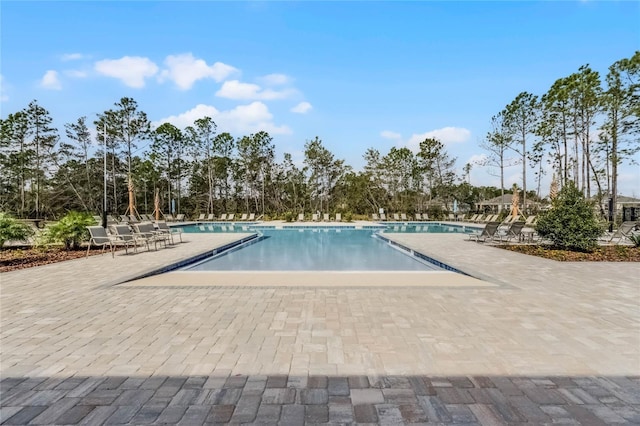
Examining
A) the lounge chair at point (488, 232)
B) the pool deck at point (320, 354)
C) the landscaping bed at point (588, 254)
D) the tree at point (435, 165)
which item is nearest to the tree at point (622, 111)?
the lounge chair at point (488, 232)

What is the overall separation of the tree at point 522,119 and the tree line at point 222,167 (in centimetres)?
7

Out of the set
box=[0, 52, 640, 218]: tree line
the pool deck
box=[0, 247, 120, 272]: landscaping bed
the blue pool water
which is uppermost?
box=[0, 52, 640, 218]: tree line

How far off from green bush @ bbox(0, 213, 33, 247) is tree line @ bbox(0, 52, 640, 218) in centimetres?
1785

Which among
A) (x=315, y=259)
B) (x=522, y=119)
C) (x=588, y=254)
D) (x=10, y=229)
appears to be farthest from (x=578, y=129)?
(x=10, y=229)

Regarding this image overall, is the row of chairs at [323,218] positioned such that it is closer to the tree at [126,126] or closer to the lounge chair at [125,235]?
the tree at [126,126]

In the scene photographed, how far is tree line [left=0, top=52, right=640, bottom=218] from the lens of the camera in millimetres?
27734

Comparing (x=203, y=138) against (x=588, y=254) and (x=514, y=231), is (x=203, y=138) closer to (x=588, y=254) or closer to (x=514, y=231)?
(x=514, y=231)

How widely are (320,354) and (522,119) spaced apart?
2991 centimetres

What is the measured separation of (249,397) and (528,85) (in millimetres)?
29373

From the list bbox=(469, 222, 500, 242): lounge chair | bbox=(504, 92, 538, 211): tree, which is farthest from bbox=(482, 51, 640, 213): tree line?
bbox=(469, 222, 500, 242): lounge chair

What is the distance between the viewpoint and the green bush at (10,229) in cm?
852

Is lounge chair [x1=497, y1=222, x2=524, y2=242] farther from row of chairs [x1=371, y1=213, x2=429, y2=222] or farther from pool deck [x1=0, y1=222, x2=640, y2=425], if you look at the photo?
row of chairs [x1=371, y1=213, x2=429, y2=222]

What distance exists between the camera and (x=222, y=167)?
33.7 m

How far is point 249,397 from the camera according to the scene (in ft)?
7.16
